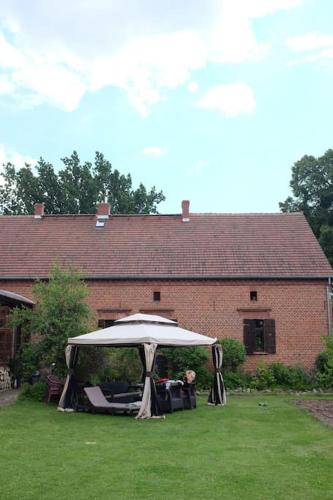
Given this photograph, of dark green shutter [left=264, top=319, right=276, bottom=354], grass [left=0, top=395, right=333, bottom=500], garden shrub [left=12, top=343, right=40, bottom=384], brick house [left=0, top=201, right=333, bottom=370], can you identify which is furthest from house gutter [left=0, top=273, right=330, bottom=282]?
grass [left=0, top=395, right=333, bottom=500]

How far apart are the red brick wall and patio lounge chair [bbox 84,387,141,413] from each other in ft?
25.7

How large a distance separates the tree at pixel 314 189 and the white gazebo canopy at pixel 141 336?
2326cm

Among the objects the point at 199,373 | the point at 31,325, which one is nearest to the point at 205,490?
the point at 31,325

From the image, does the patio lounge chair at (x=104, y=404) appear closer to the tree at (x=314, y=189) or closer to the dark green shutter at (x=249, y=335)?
the dark green shutter at (x=249, y=335)

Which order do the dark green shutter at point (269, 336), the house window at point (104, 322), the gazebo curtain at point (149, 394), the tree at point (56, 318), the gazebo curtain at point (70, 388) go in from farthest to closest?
1. the house window at point (104, 322)
2. the dark green shutter at point (269, 336)
3. the tree at point (56, 318)
4. the gazebo curtain at point (70, 388)
5. the gazebo curtain at point (149, 394)

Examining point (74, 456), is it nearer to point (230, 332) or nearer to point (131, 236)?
point (230, 332)

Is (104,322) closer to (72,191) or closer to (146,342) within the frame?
(146,342)

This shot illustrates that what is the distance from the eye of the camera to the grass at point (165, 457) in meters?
6.01

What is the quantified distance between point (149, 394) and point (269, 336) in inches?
372

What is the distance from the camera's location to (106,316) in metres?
21.3

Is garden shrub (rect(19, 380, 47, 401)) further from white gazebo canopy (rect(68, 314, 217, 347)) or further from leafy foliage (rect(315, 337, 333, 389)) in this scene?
leafy foliage (rect(315, 337, 333, 389))

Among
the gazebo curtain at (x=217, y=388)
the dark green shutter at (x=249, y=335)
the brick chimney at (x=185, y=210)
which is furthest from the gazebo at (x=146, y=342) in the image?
the brick chimney at (x=185, y=210)

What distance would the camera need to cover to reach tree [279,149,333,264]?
35.7 metres

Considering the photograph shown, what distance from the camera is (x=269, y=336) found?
67.8ft
